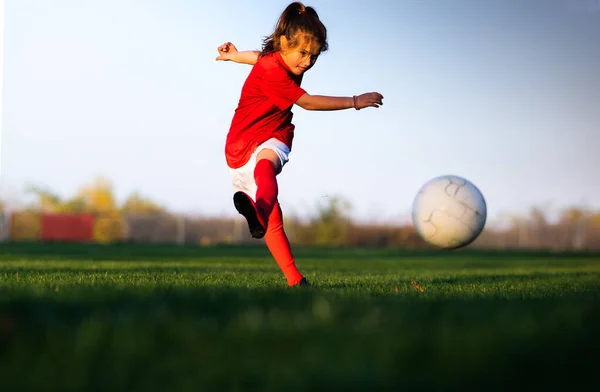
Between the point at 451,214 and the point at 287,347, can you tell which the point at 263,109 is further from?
the point at 451,214

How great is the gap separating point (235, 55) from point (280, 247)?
1.55 m

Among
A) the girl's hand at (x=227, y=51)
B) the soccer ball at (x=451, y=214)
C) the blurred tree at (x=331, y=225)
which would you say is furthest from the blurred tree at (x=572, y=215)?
the girl's hand at (x=227, y=51)

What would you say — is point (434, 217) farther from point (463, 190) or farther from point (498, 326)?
point (498, 326)

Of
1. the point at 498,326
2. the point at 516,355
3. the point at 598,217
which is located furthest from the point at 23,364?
the point at 598,217

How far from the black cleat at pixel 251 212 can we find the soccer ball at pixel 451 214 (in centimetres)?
638

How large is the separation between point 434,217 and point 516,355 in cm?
902

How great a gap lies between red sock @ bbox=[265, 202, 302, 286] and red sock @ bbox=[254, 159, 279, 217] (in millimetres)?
110

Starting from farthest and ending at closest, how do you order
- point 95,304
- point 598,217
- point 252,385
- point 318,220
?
point 598,217 → point 318,220 → point 95,304 → point 252,385

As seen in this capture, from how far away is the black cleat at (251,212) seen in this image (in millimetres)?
4512

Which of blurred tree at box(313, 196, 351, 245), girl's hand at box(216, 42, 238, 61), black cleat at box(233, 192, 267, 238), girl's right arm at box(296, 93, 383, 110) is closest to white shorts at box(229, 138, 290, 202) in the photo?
black cleat at box(233, 192, 267, 238)

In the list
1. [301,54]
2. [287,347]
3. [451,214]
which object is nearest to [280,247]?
[301,54]

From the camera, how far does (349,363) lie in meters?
1.56

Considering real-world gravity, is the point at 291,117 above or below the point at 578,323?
above

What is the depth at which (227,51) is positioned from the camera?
17.5ft
